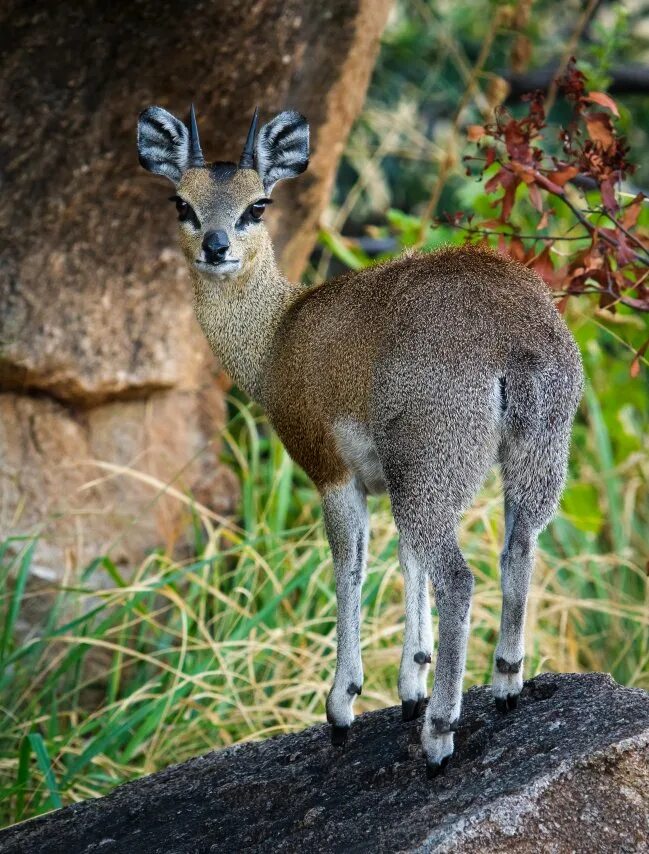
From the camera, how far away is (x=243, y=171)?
5.43 m

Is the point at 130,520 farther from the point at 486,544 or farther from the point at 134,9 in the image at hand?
the point at 134,9

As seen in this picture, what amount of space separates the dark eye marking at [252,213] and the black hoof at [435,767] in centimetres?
241

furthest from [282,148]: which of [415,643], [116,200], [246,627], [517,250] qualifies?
[246,627]

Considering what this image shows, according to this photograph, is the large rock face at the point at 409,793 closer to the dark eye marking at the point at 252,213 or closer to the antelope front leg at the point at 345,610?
the antelope front leg at the point at 345,610

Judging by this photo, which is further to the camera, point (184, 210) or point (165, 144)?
point (165, 144)

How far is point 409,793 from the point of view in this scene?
437 centimetres

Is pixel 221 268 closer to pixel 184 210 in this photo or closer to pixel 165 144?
pixel 184 210

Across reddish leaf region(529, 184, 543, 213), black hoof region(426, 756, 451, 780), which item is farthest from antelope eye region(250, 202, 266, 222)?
black hoof region(426, 756, 451, 780)

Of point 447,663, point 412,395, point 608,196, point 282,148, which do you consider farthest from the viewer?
point 282,148

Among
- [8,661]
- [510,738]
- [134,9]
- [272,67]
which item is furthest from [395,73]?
[510,738]

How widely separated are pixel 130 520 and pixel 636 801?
4.73 metres

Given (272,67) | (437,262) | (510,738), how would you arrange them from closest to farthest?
(510,738) → (437,262) → (272,67)

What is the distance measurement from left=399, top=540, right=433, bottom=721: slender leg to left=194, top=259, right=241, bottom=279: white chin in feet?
4.51

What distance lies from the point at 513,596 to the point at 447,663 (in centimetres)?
40
